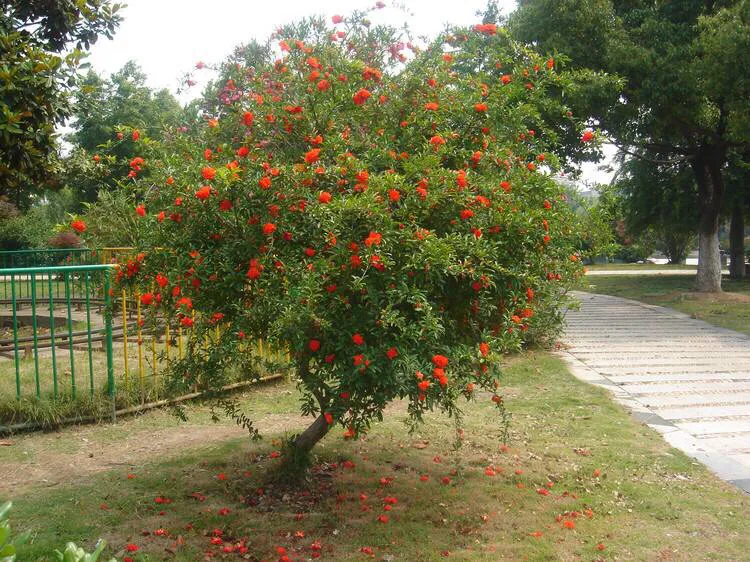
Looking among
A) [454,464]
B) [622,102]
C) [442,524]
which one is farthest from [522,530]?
[622,102]

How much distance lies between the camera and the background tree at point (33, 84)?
404 cm

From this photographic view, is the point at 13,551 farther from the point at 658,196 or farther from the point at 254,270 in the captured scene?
the point at 658,196

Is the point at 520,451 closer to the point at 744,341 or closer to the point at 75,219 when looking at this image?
the point at 75,219

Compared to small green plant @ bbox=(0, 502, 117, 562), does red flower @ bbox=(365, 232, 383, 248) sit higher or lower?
higher

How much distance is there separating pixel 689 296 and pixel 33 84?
1757 centimetres

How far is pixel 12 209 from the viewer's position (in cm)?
2400

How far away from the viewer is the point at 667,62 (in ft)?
50.4

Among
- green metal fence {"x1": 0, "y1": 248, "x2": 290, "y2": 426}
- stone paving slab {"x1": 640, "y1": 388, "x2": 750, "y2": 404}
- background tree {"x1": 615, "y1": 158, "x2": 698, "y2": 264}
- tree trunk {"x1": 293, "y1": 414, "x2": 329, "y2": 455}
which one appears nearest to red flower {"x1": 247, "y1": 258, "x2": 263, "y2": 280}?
green metal fence {"x1": 0, "y1": 248, "x2": 290, "y2": 426}

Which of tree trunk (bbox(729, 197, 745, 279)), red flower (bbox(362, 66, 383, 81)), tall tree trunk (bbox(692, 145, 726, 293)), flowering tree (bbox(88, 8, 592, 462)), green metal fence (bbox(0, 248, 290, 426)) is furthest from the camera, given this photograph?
tree trunk (bbox(729, 197, 745, 279))

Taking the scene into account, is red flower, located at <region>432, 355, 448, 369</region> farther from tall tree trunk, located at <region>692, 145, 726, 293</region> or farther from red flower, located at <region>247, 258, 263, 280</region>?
tall tree trunk, located at <region>692, 145, 726, 293</region>

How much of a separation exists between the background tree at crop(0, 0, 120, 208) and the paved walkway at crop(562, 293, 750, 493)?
5.53 metres

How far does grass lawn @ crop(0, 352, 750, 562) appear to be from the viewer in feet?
13.3

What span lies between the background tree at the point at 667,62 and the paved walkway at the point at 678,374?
462cm

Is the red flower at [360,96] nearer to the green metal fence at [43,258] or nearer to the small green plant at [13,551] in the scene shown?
the small green plant at [13,551]
